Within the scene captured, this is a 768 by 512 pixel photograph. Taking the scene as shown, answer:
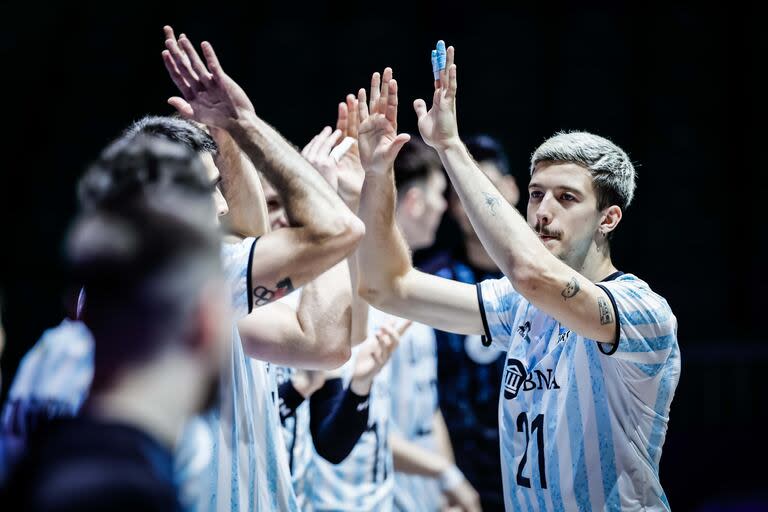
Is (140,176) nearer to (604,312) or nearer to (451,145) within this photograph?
(451,145)

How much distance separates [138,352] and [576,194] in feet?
6.14

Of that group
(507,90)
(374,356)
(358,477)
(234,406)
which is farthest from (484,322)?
(507,90)

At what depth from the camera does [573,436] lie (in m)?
2.54

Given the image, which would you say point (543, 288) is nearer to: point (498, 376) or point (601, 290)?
point (601, 290)

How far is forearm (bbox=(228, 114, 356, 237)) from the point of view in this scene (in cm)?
197

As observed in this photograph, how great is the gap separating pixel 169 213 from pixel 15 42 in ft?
25.5

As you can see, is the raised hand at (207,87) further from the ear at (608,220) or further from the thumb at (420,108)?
the ear at (608,220)

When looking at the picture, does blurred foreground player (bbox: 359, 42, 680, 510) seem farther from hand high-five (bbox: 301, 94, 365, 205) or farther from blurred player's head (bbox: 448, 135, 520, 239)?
blurred player's head (bbox: 448, 135, 520, 239)

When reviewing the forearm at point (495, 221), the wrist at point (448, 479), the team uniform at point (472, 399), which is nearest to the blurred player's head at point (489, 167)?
the team uniform at point (472, 399)

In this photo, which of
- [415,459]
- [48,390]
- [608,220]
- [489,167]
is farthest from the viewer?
[489,167]

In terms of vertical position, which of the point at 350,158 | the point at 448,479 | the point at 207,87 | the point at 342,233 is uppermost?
the point at 350,158

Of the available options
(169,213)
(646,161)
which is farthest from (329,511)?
(646,161)

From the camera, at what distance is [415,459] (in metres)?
4.11

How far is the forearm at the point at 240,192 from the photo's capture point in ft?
9.03
